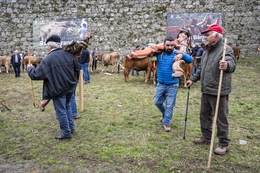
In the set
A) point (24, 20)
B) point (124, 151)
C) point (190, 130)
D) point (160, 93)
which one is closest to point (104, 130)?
point (124, 151)

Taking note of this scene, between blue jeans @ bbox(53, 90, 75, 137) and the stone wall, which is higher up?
the stone wall

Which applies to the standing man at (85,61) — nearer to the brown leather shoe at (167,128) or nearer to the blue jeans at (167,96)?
the blue jeans at (167,96)

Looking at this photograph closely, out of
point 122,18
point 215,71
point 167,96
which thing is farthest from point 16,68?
point 215,71

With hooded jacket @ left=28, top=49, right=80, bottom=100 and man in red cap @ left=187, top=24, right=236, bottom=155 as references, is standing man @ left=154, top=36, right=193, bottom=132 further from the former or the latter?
hooded jacket @ left=28, top=49, right=80, bottom=100

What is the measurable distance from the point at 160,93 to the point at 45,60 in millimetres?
2239

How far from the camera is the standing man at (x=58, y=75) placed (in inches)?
156

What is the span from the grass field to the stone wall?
11.3 metres

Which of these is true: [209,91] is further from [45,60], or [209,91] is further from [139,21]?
[139,21]

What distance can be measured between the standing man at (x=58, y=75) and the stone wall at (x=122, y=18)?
14.3 m

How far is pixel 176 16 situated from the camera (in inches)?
675

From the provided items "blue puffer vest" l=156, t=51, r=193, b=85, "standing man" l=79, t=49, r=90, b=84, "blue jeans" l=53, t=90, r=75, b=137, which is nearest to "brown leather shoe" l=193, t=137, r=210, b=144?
"blue puffer vest" l=156, t=51, r=193, b=85

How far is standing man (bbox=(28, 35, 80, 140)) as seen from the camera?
3965 millimetres

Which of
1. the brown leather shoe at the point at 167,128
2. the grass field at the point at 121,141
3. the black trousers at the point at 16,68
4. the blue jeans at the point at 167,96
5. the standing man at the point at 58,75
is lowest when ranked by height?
the grass field at the point at 121,141

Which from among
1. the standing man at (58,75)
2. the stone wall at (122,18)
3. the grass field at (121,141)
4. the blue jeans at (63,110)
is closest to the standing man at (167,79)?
the grass field at (121,141)
